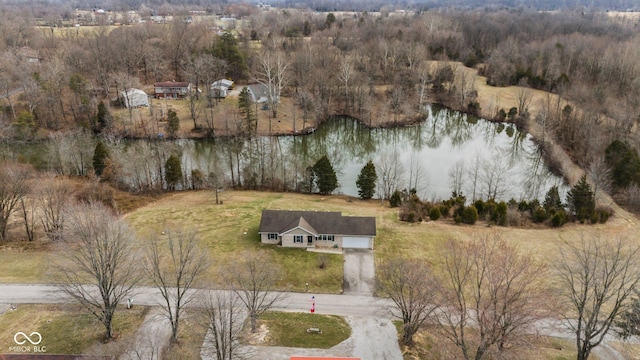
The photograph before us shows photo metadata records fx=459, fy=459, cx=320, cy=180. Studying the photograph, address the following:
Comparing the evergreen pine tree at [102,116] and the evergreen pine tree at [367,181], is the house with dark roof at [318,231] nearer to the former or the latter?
the evergreen pine tree at [367,181]

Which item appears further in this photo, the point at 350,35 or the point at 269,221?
the point at 350,35

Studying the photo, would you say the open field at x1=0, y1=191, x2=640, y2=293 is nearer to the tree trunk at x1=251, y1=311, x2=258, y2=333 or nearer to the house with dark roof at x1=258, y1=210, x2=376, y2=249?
the house with dark roof at x1=258, y1=210, x2=376, y2=249

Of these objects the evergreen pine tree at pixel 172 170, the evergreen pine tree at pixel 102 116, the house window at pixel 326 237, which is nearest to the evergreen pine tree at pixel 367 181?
the house window at pixel 326 237

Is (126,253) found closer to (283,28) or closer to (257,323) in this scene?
(257,323)

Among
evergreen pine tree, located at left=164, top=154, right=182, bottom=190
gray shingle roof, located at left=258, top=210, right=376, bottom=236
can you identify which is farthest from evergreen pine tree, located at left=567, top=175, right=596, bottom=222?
evergreen pine tree, located at left=164, top=154, right=182, bottom=190

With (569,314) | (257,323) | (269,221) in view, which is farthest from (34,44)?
(569,314)
